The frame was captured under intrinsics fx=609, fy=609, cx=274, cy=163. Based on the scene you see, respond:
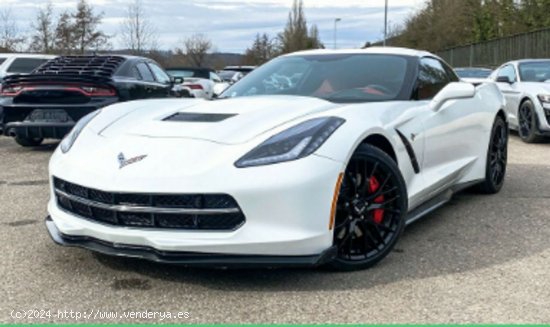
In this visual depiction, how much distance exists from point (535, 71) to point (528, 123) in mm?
1171

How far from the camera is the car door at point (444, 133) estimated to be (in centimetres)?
427

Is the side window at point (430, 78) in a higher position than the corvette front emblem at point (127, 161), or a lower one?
higher

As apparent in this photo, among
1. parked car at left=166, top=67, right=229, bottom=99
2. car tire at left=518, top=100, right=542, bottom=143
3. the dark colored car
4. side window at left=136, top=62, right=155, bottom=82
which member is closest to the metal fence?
parked car at left=166, top=67, right=229, bottom=99

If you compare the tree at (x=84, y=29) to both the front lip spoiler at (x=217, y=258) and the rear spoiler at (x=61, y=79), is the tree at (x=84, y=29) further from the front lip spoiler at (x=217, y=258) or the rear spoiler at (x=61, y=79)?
the front lip spoiler at (x=217, y=258)

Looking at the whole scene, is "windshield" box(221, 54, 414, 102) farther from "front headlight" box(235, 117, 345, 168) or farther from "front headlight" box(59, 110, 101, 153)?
"front headlight" box(59, 110, 101, 153)

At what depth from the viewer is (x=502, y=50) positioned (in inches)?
1089

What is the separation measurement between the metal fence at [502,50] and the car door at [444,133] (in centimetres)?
1875

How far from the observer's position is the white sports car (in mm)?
3006

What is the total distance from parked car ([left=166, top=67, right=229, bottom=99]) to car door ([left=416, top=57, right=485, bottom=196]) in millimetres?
1680

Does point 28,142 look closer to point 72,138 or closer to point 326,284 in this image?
point 72,138

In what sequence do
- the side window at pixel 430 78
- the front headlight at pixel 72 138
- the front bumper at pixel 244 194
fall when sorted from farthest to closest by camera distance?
the side window at pixel 430 78
the front headlight at pixel 72 138
the front bumper at pixel 244 194

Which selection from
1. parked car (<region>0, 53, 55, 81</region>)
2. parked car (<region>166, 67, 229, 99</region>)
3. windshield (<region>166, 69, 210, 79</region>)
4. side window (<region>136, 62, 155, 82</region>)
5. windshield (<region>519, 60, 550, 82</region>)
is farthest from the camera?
windshield (<region>166, 69, 210, 79</region>)

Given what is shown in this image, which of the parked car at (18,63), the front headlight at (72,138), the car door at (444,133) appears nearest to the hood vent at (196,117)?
the front headlight at (72,138)

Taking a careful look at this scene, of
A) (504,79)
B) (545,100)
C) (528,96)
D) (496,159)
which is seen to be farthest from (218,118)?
(504,79)
